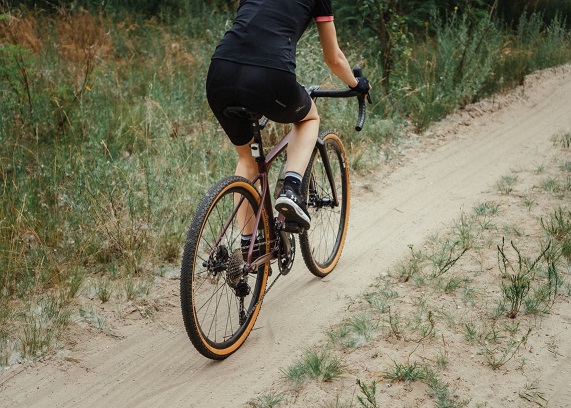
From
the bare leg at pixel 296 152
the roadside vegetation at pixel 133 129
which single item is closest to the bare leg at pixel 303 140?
the bare leg at pixel 296 152

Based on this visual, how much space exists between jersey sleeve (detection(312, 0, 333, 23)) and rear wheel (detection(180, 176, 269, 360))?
3.25 ft

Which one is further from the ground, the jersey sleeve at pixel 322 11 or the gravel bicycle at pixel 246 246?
the jersey sleeve at pixel 322 11

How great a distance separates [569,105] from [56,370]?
23.3 feet

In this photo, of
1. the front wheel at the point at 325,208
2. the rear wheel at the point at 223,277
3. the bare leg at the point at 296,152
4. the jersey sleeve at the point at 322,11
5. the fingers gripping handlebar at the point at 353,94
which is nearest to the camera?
the rear wheel at the point at 223,277

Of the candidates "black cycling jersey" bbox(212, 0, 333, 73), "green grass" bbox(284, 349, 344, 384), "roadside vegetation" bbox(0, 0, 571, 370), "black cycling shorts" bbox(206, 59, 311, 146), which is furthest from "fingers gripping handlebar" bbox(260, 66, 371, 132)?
"green grass" bbox(284, 349, 344, 384)

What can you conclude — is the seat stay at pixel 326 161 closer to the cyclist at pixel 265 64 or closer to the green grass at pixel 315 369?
the cyclist at pixel 265 64

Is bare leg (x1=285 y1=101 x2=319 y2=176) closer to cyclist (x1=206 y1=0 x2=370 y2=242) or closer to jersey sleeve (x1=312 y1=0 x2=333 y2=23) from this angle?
cyclist (x1=206 y1=0 x2=370 y2=242)

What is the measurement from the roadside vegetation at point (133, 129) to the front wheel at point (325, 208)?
0.66 metres

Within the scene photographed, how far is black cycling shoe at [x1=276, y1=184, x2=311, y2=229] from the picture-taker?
3459mm

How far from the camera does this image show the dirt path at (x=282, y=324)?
331 cm

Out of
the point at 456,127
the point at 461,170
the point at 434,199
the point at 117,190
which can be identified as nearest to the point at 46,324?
the point at 117,190

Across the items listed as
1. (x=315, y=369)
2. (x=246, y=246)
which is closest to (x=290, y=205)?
(x=246, y=246)

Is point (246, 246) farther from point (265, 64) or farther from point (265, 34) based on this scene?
point (265, 34)

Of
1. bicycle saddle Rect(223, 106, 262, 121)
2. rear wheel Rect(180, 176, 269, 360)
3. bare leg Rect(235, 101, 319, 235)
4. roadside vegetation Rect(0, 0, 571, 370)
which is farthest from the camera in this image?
roadside vegetation Rect(0, 0, 571, 370)
